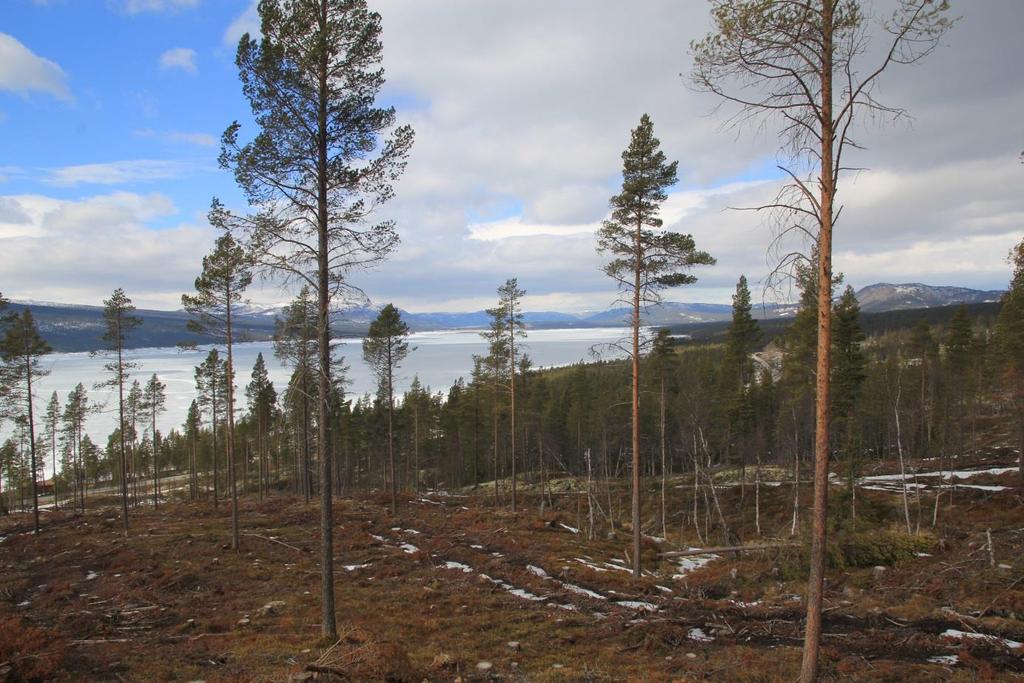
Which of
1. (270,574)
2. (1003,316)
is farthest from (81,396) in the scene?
(1003,316)

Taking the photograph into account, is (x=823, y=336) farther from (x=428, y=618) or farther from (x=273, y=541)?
(x=273, y=541)

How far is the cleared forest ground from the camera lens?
8.81 m

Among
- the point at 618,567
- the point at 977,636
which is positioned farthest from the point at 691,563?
the point at 977,636

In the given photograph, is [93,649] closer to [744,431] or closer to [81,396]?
[744,431]

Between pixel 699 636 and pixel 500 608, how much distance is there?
16.5 feet

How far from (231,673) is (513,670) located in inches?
191

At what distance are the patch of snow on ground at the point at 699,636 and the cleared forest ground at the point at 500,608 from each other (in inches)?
2.6

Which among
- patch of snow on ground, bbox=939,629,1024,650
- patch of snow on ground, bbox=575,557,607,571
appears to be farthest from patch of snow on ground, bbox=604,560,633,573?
patch of snow on ground, bbox=939,629,1024,650

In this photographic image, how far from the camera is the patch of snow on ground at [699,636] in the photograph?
414 inches

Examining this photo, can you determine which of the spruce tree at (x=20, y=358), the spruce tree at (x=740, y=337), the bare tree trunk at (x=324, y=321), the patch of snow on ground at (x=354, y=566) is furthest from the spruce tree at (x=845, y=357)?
the spruce tree at (x=20, y=358)

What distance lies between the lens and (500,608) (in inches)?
525

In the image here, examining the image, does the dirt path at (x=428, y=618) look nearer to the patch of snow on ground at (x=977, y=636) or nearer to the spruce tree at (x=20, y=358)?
the patch of snow on ground at (x=977, y=636)

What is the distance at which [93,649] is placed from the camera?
34.4 ft

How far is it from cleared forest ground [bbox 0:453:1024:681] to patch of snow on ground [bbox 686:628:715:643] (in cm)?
7
